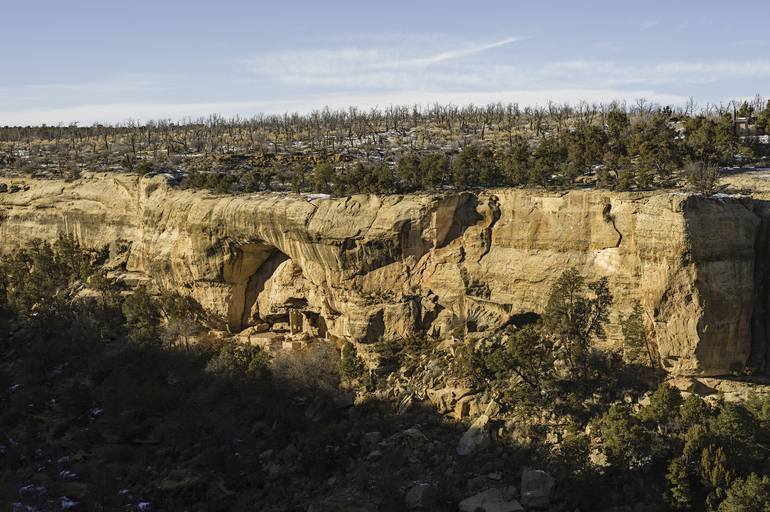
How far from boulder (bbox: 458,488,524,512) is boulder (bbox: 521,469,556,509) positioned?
415 millimetres

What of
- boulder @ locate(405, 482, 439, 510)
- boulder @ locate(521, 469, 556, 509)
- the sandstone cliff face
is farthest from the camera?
the sandstone cliff face

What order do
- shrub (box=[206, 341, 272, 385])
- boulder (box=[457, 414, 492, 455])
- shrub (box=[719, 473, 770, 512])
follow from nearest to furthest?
shrub (box=[719, 473, 770, 512]) < boulder (box=[457, 414, 492, 455]) < shrub (box=[206, 341, 272, 385])

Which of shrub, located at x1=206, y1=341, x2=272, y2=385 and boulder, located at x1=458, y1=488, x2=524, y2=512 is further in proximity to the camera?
shrub, located at x1=206, y1=341, x2=272, y2=385

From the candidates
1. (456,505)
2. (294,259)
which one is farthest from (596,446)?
(294,259)

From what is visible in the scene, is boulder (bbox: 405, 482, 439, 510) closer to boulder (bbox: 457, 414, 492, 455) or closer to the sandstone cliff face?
boulder (bbox: 457, 414, 492, 455)

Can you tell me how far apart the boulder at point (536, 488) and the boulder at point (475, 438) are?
87.7 inches

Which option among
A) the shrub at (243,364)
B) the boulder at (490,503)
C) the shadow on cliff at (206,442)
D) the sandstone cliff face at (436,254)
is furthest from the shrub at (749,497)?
the shrub at (243,364)

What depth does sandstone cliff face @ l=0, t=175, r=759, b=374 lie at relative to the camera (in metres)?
24.2

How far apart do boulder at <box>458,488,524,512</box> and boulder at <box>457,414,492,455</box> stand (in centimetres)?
203

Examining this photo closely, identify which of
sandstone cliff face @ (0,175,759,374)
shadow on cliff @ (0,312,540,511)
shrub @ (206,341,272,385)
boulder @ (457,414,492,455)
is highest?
sandstone cliff face @ (0,175,759,374)

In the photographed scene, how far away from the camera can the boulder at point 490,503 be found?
21933 millimetres

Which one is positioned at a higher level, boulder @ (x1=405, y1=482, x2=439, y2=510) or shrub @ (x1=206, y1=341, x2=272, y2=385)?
shrub @ (x1=206, y1=341, x2=272, y2=385)

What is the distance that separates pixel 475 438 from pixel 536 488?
131 inches

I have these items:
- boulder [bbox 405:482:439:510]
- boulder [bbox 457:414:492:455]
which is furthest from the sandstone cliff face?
boulder [bbox 405:482:439:510]
